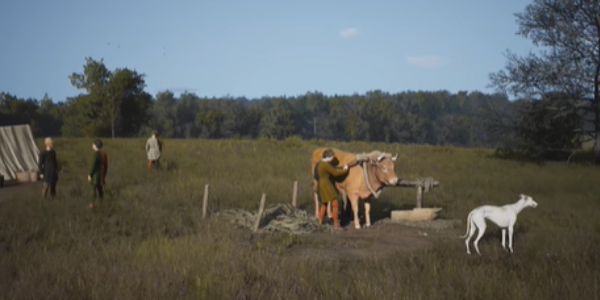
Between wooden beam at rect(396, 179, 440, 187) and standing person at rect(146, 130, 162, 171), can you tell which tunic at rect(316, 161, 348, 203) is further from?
standing person at rect(146, 130, 162, 171)

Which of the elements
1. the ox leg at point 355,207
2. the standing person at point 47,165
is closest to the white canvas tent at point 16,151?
the standing person at point 47,165

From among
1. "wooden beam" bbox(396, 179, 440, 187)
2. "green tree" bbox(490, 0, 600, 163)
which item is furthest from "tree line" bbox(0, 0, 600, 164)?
"wooden beam" bbox(396, 179, 440, 187)

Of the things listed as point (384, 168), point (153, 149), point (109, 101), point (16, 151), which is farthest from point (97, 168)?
point (109, 101)

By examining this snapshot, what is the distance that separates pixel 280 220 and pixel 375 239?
244 centimetres

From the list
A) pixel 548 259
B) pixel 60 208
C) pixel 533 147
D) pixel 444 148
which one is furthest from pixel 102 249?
pixel 444 148

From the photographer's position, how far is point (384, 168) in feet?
43.4

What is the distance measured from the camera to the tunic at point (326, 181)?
13258 millimetres

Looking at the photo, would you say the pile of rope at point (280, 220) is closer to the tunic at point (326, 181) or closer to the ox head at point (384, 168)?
the tunic at point (326, 181)

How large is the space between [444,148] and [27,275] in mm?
34446

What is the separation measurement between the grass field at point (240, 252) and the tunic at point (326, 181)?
5.45 ft

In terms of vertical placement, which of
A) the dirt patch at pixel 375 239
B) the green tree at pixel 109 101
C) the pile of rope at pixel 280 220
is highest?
the green tree at pixel 109 101

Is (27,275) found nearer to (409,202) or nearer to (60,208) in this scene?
(60,208)

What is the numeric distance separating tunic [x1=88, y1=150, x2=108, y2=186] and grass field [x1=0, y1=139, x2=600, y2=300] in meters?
0.72

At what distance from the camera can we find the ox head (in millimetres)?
13172
